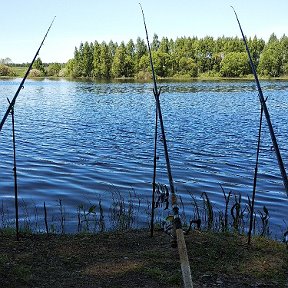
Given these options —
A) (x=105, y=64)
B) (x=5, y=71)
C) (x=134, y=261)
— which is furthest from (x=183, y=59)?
(x=134, y=261)

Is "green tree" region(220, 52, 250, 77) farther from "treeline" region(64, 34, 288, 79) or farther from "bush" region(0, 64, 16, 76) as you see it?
"bush" region(0, 64, 16, 76)

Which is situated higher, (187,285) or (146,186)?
(187,285)

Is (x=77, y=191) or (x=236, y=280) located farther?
(x=77, y=191)

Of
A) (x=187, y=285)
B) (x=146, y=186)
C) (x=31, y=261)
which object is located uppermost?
(x=187, y=285)

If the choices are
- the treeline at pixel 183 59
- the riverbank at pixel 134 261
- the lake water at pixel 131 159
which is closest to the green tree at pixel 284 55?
the treeline at pixel 183 59

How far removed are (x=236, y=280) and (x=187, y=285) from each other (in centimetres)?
284

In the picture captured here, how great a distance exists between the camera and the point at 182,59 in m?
128

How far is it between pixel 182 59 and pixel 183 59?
0.30 m

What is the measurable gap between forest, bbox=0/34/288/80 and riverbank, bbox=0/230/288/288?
10585cm

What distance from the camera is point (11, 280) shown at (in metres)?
5.18

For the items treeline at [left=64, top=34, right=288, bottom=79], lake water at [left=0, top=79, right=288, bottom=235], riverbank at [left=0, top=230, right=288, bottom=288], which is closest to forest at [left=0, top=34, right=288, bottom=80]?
treeline at [left=64, top=34, right=288, bottom=79]

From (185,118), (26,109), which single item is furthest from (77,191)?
(26,109)

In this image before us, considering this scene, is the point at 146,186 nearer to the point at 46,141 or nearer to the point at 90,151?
the point at 90,151

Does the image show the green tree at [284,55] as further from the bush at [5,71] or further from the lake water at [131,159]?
the lake water at [131,159]
